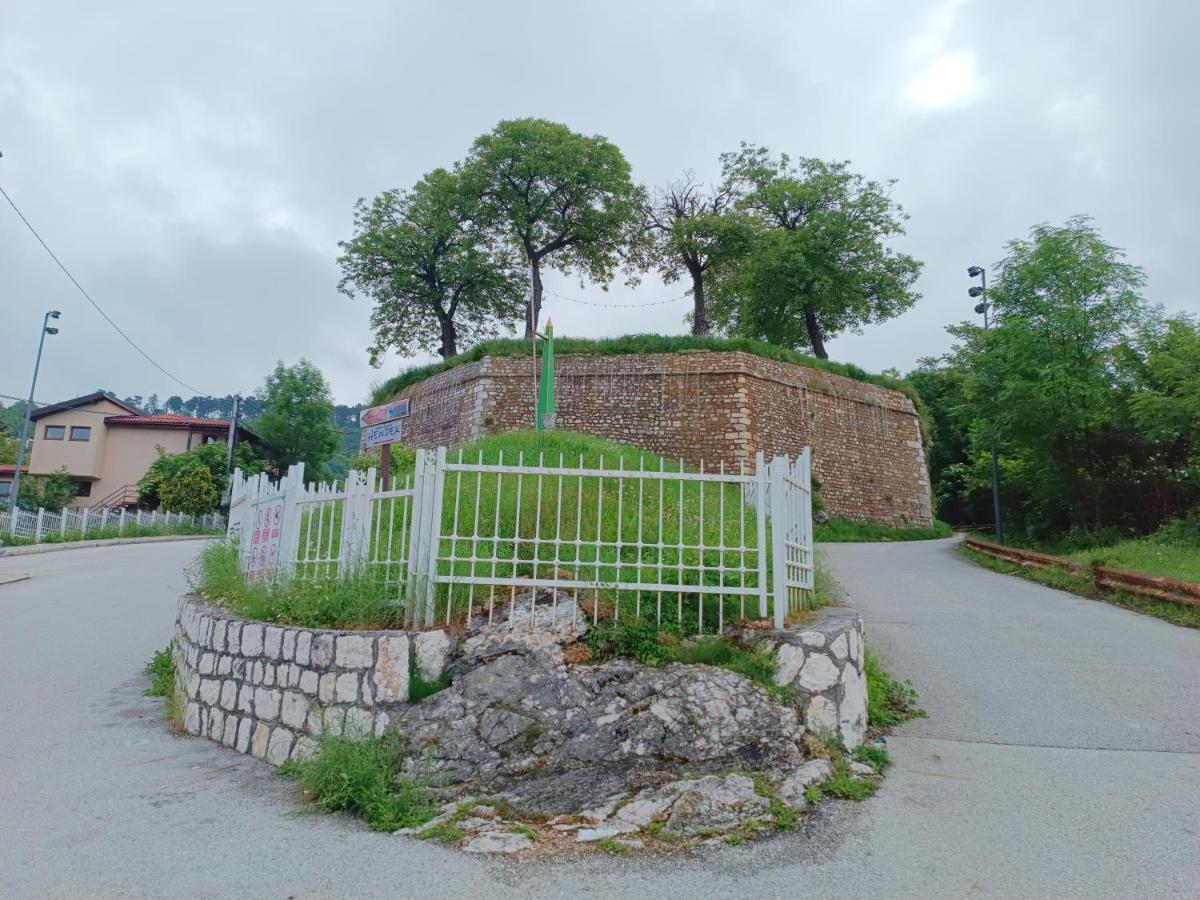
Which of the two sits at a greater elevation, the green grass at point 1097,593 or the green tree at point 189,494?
the green tree at point 189,494

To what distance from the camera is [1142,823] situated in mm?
3629

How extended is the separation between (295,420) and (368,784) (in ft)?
127

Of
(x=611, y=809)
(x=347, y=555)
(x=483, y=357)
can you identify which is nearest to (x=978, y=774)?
(x=611, y=809)

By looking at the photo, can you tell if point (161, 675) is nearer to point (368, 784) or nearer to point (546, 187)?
point (368, 784)

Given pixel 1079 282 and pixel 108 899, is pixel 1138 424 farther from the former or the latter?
pixel 108 899

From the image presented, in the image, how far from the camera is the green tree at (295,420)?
1556 inches

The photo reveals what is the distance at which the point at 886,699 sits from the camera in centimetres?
549

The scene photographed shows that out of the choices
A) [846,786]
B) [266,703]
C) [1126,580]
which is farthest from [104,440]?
[846,786]

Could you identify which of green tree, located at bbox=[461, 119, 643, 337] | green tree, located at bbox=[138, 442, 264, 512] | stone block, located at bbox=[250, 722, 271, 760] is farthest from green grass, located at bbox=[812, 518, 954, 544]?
green tree, located at bbox=[138, 442, 264, 512]

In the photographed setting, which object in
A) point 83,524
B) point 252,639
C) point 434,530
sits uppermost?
point 83,524

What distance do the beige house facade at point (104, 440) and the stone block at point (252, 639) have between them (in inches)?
1401

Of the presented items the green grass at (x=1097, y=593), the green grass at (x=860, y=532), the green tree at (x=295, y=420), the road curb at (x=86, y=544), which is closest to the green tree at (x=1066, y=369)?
the green grass at (x=1097, y=593)

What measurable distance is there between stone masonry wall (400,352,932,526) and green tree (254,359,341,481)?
16.9 metres

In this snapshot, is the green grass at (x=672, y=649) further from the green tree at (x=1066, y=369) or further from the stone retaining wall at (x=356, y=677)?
the green tree at (x=1066, y=369)
